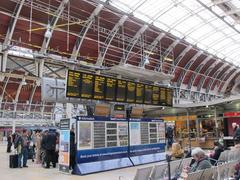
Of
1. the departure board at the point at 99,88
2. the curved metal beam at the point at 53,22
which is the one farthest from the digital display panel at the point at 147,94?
the curved metal beam at the point at 53,22

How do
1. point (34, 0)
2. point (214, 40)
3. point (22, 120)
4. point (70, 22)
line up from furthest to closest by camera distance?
point (22, 120) → point (214, 40) → point (70, 22) → point (34, 0)

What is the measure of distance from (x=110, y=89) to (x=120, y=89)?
2.14 ft

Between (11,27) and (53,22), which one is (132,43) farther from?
(11,27)

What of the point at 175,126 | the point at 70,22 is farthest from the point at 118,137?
the point at 175,126

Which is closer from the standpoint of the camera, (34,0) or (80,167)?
(80,167)

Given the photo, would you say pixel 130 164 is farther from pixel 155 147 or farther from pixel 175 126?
Answer: pixel 175 126

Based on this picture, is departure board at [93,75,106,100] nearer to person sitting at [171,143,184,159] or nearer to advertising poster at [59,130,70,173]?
advertising poster at [59,130,70,173]

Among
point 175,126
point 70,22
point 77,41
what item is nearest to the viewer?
point 70,22

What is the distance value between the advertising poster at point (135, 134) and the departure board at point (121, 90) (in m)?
1.27

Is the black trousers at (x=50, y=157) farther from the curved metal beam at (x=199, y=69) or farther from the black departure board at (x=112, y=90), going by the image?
the curved metal beam at (x=199, y=69)

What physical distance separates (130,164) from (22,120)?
76.6 ft

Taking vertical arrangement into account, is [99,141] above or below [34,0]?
below

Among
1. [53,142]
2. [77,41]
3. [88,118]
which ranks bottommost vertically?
[53,142]

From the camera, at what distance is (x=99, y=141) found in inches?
446
